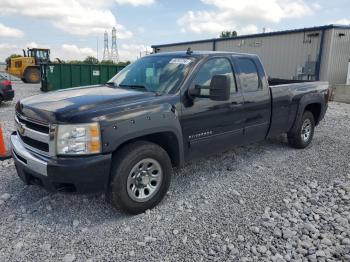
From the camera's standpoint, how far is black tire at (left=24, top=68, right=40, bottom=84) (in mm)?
23938

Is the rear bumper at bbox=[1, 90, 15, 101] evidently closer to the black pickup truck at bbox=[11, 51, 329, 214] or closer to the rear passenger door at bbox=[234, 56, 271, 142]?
the black pickup truck at bbox=[11, 51, 329, 214]

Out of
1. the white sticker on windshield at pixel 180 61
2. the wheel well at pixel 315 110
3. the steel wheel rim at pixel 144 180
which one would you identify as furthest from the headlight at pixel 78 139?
the wheel well at pixel 315 110

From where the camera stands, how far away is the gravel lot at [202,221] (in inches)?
111

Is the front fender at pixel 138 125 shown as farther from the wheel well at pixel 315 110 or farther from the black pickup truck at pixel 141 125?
the wheel well at pixel 315 110

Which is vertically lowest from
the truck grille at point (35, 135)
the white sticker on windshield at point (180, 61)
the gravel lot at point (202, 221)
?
the gravel lot at point (202, 221)

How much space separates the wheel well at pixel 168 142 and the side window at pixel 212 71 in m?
0.70

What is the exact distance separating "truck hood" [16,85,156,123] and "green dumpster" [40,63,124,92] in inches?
530

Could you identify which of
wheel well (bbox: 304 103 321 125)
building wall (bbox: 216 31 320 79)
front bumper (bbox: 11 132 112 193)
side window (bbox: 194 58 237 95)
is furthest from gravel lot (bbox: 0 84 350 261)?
building wall (bbox: 216 31 320 79)

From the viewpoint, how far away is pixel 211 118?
4.04 meters

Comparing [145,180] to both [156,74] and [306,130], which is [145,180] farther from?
[306,130]

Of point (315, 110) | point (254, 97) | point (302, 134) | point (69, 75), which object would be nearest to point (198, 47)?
point (69, 75)

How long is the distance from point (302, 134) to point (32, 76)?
2339 centimetres

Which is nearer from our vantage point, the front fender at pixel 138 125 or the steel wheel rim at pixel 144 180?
the front fender at pixel 138 125

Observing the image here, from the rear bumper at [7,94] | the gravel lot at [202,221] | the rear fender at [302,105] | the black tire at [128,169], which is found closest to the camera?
the gravel lot at [202,221]
